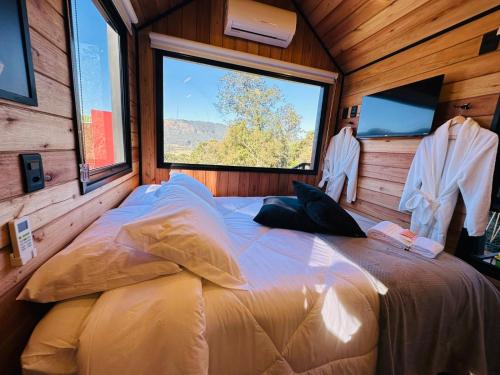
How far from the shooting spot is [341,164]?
2488 mm

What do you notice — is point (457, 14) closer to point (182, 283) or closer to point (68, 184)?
point (182, 283)

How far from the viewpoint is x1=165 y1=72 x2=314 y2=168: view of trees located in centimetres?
236

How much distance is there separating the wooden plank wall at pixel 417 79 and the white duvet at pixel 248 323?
132 cm

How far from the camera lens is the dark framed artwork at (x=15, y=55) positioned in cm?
53

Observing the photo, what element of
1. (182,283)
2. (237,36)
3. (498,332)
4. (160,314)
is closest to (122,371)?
(160,314)

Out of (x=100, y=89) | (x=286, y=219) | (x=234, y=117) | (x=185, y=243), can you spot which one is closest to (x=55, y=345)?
(x=185, y=243)

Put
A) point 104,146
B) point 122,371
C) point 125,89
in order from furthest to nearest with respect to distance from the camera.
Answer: point 125,89, point 104,146, point 122,371

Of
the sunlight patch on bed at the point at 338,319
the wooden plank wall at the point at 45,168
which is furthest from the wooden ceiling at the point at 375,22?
the wooden plank wall at the point at 45,168

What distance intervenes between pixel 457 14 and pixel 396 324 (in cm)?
217

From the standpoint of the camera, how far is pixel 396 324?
0.87 meters

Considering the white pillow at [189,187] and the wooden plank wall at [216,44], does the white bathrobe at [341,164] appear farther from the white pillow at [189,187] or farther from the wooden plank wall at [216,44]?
the white pillow at [189,187]

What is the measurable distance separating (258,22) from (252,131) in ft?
3.52

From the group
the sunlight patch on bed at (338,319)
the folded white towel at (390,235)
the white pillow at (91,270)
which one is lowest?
the sunlight patch on bed at (338,319)

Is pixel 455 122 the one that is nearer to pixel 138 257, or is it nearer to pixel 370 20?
pixel 370 20
